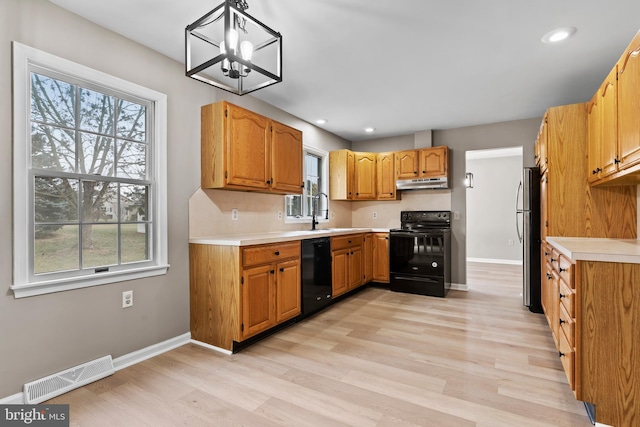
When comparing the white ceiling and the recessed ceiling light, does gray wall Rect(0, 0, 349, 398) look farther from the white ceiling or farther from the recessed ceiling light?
the recessed ceiling light

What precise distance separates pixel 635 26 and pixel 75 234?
4.18 meters

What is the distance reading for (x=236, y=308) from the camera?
261 cm

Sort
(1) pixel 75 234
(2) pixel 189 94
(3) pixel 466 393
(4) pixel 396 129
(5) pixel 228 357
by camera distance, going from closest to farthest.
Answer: (3) pixel 466 393 → (1) pixel 75 234 → (5) pixel 228 357 → (2) pixel 189 94 → (4) pixel 396 129

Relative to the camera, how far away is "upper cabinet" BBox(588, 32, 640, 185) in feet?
6.05

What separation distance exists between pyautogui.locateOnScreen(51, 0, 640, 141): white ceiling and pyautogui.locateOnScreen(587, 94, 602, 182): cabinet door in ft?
1.53

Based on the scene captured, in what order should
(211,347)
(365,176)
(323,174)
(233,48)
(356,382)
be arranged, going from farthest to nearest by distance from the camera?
(365,176) → (323,174) → (211,347) → (356,382) → (233,48)

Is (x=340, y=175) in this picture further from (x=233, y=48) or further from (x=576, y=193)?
(x=233, y=48)

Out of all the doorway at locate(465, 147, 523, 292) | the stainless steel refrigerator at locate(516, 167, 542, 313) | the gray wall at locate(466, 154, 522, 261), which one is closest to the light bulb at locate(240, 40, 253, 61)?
the stainless steel refrigerator at locate(516, 167, 542, 313)

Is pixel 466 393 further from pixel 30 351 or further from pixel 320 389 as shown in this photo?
pixel 30 351

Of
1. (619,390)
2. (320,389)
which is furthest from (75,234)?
(619,390)

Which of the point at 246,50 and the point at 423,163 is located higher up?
the point at 246,50

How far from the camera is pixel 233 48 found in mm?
1495

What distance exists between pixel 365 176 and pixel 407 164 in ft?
2.29

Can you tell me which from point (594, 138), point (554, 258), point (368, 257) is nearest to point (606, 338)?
point (554, 258)
